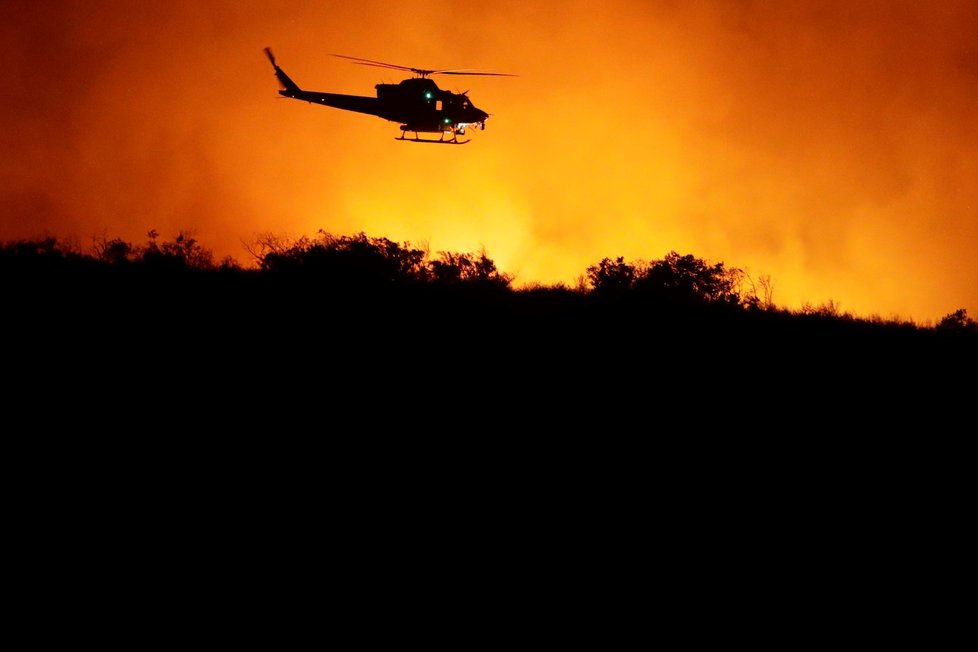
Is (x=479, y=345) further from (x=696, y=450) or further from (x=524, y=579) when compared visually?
(x=524, y=579)

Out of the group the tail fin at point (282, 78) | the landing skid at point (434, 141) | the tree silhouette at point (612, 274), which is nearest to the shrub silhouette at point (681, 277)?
the tree silhouette at point (612, 274)

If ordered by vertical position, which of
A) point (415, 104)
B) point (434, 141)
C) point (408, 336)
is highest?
point (415, 104)

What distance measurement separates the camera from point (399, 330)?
546 inches

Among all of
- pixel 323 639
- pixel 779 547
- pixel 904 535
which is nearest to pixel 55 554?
pixel 323 639

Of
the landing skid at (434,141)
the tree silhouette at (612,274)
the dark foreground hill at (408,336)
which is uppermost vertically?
the landing skid at (434,141)

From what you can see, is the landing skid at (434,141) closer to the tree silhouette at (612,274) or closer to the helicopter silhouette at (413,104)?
the helicopter silhouette at (413,104)

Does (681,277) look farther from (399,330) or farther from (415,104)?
(399,330)

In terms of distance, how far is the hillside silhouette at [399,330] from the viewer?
40.0ft

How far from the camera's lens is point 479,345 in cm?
1355

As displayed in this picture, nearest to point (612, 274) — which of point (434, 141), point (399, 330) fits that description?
point (434, 141)

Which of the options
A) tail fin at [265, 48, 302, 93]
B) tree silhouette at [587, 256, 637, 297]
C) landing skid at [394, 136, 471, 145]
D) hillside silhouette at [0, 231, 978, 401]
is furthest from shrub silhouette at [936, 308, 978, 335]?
tail fin at [265, 48, 302, 93]

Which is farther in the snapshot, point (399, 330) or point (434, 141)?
point (434, 141)

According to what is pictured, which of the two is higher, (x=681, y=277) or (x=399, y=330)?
(x=681, y=277)

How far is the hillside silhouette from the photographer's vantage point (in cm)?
1218
